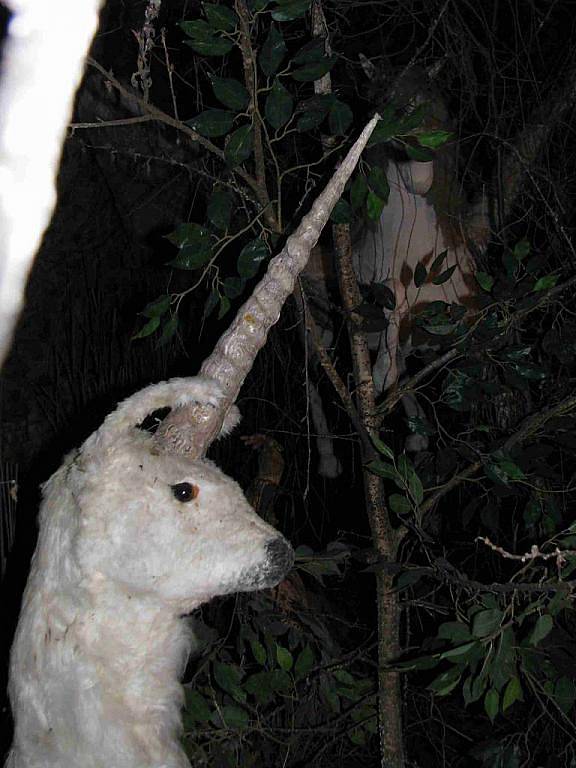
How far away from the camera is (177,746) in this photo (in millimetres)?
681

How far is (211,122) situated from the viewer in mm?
850

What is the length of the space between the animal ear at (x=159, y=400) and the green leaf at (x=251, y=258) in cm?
26

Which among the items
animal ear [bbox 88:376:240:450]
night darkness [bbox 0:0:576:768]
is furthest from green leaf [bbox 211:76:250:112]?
animal ear [bbox 88:376:240:450]

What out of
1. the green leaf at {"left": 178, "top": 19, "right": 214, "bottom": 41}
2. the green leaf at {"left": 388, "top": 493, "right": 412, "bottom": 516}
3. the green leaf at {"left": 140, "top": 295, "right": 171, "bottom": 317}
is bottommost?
the green leaf at {"left": 388, "top": 493, "right": 412, "bottom": 516}

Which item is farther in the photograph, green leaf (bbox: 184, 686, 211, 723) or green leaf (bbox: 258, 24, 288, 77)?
green leaf (bbox: 184, 686, 211, 723)

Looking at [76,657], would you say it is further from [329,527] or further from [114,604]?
[329,527]

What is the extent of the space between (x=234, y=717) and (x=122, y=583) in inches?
22.7

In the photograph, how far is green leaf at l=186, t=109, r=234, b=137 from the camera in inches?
33.3

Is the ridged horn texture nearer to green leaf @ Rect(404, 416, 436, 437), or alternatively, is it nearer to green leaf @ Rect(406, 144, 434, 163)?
green leaf @ Rect(406, 144, 434, 163)

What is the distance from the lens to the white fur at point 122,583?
631mm

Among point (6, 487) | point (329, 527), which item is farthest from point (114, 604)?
point (329, 527)

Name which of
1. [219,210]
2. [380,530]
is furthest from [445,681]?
[219,210]

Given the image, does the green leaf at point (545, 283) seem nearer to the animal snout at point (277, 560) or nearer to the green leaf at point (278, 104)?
the green leaf at point (278, 104)

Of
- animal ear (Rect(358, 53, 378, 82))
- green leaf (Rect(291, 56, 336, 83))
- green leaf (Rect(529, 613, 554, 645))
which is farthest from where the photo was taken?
animal ear (Rect(358, 53, 378, 82))
